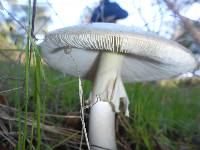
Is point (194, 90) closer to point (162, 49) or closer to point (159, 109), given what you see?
point (159, 109)


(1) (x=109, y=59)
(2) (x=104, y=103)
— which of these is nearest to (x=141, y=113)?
(2) (x=104, y=103)

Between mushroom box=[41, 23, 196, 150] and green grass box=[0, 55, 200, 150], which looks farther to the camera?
green grass box=[0, 55, 200, 150]

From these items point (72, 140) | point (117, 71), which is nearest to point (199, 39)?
point (117, 71)

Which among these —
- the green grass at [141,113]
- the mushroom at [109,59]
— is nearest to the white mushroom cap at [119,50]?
the mushroom at [109,59]

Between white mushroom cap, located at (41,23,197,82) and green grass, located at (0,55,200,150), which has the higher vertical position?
white mushroom cap, located at (41,23,197,82)

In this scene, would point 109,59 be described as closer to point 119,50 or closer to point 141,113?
point 119,50

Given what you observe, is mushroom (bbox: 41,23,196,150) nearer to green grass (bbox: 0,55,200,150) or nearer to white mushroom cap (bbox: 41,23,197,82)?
white mushroom cap (bbox: 41,23,197,82)

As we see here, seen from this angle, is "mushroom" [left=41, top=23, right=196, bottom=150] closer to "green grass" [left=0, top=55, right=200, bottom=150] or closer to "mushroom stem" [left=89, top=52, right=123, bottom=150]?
"mushroom stem" [left=89, top=52, right=123, bottom=150]

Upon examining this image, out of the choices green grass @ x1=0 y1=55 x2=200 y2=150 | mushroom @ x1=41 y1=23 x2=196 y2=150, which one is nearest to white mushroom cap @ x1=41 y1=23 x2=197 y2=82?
mushroom @ x1=41 y1=23 x2=196 y2=150
